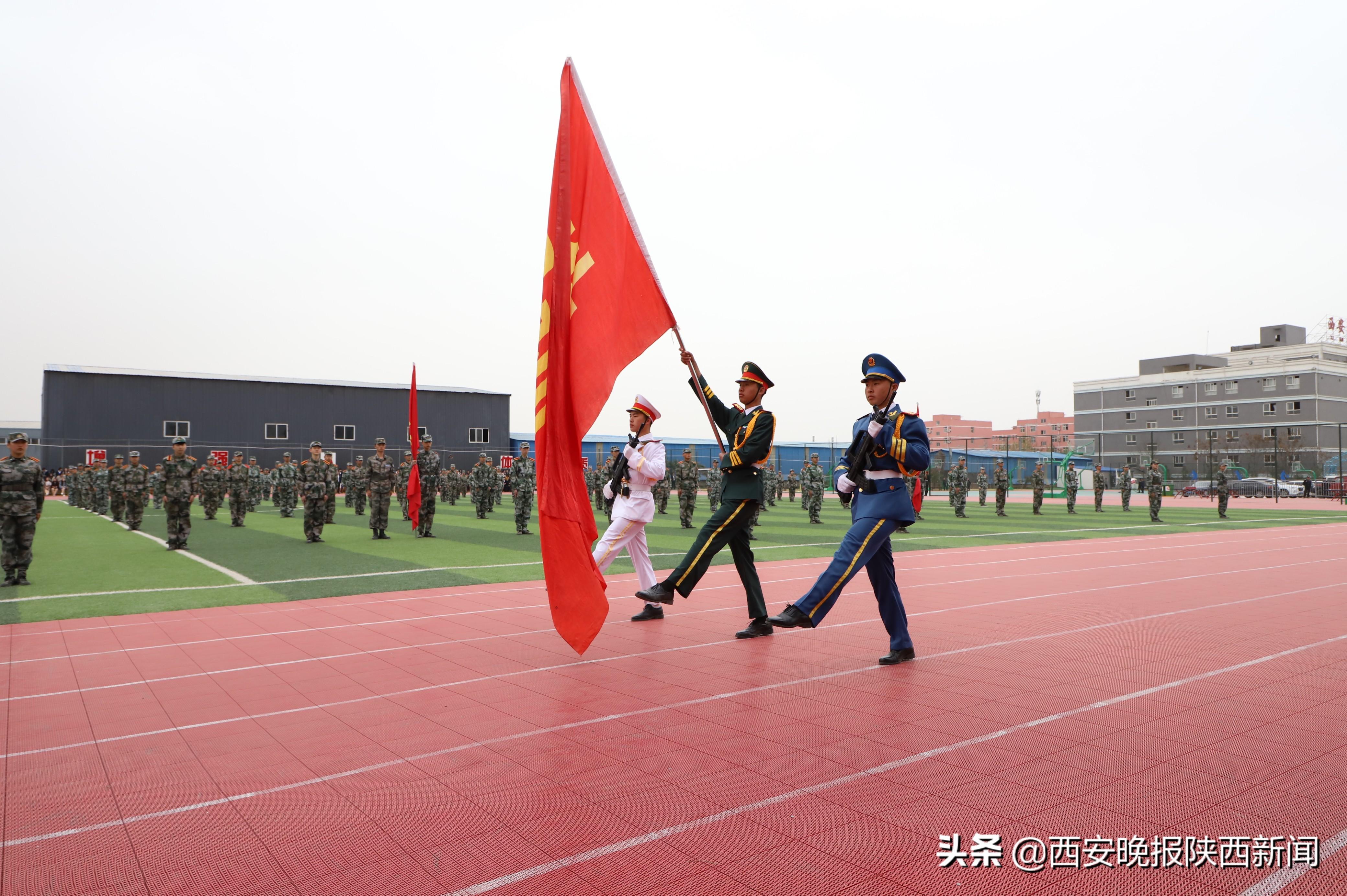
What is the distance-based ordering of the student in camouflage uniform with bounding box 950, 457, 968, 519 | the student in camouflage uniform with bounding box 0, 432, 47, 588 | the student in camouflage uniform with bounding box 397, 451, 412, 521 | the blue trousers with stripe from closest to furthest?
the blue trousers with stripe < the student in camouflage uniform with bounding box 0, 432, 47, 588 < the student in camouflage uniform with bounding box 397, 451, 412, 521 < the student in camouflage uniform with bounding box 950, 457, 968, 519

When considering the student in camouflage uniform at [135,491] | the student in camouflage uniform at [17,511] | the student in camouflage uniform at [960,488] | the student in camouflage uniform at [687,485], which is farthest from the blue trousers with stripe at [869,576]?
the student in camouflage uniform at [960,488]

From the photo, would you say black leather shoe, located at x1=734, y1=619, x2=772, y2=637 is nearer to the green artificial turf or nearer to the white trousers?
the white trousers

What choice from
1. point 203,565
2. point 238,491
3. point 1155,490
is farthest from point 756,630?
point 1155,490

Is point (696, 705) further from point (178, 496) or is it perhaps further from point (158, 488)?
point (158, 488)

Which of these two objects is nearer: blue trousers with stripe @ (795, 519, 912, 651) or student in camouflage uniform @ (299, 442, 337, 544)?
blue trousers with stripe @ (795, 519, 912, 651)

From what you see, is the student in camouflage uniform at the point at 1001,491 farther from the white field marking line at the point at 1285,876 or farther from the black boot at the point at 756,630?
the white field marking line at the point at 1285,876

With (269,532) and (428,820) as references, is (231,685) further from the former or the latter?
(269,532)

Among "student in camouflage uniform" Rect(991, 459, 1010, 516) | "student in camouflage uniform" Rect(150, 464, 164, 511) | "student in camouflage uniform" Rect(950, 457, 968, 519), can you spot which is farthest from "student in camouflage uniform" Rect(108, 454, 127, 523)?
"student in camouflage uniform" Rect(991, 459, 1010, 516)

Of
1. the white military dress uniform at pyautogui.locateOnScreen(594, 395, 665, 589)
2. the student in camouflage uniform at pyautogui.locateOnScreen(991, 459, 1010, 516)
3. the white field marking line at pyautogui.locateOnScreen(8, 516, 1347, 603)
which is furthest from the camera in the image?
the student in camouflage uniform at pyautogui.locateOnScreen(991, 459, 1010, 516)

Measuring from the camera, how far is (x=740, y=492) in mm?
7238

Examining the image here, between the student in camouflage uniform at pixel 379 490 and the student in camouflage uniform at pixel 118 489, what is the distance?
8.34 metres

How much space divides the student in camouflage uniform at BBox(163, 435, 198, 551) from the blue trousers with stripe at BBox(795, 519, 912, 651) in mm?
13867

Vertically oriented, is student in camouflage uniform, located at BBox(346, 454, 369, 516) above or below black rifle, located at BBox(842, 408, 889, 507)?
below

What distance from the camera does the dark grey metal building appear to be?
46.7 metres
